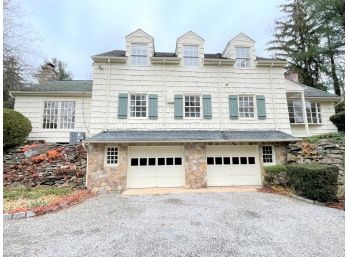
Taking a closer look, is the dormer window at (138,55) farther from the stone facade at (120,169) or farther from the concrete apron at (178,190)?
the concrete apron at (178,190)

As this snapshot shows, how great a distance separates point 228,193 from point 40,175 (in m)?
8.58

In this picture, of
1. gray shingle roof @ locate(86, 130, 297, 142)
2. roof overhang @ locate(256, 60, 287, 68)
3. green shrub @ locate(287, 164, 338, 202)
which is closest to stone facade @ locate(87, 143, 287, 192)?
gray shingle roof @ locate(86, 130, 297, 142)

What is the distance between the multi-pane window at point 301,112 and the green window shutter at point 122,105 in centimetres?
998

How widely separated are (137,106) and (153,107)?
0.81 m

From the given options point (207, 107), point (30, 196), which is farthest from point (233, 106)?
point (30, 196)

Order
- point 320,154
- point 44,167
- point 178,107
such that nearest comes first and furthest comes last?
point 320,154 < point 44,167 < point 178,107

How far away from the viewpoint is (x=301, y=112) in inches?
501

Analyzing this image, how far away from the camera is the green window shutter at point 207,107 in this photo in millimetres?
10375

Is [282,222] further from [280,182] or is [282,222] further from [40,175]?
[40,175]

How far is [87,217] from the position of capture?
5.63 metres

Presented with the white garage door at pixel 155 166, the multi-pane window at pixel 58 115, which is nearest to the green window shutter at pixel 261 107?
the white garage door at pixel 155 166

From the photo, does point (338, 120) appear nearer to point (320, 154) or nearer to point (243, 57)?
point (320, 154)

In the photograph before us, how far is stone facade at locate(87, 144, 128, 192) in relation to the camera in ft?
29.1

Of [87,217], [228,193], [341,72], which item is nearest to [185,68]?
[228,193]
